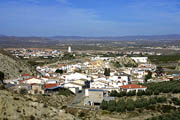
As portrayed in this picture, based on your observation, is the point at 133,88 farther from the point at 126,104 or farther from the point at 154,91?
the point at 126,104

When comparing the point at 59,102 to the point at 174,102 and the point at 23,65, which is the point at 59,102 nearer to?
the point at 174,102

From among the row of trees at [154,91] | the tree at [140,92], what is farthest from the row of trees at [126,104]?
the row of trees at [154,91]

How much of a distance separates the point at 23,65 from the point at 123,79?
18.7 m

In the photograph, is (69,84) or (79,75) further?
(79,75)

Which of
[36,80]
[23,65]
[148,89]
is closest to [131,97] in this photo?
[148,89]

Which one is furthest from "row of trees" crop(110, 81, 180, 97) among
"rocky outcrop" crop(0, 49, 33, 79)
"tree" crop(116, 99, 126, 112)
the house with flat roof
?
"rocky outcrop" crop(0, 49, 33, 79)

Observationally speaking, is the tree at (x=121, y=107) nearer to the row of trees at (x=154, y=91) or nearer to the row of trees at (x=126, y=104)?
the row of trees at (x=126, y=104)

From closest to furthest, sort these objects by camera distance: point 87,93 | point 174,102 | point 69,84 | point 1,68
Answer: point 174,102, point 87,93, point 69,84, point 1,68

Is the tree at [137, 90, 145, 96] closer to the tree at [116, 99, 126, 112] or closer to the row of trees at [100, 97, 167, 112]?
the row of trees at [100, 97, 167, 112]

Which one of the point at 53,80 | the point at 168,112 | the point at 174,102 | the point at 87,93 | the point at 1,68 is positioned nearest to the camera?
the point at 168,112

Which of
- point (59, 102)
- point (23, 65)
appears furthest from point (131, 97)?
point (23, 65)

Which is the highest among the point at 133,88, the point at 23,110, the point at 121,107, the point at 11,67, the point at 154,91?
the point at 23,110

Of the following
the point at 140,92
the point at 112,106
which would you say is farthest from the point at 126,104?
the point at 140,92

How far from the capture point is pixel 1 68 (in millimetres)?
51812
